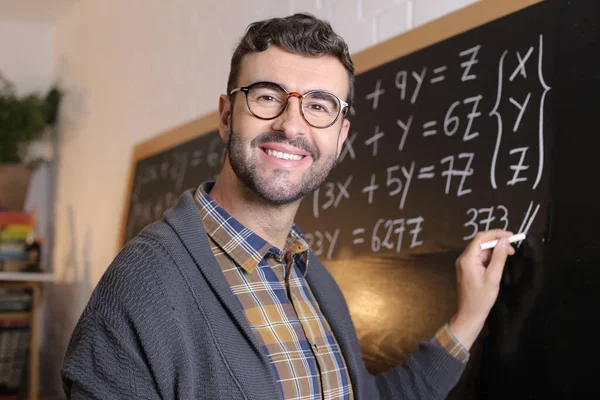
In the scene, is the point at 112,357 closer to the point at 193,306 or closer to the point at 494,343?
the point at 193,306

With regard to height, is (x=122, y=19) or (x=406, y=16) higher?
(x=122, y=19)

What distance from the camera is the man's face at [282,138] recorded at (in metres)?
1.24

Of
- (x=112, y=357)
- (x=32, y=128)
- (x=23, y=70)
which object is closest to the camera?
(x=112, y=357)

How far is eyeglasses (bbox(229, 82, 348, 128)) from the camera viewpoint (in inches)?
49.1

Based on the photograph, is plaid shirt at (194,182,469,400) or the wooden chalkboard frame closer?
plaid shirt at (194,182,469,400)

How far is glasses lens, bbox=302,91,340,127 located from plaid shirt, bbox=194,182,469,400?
241 millimetres

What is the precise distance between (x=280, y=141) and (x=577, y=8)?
64 centimetres

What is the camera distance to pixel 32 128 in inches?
172

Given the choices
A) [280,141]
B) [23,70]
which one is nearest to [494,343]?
[280,141]

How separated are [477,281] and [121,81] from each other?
8.86 ft

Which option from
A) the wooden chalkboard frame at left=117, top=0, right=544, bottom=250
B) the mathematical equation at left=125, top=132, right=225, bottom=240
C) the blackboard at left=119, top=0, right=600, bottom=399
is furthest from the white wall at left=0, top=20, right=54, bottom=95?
the wooden chalkboard frame at left=117, top=0, right=544, bottom=250

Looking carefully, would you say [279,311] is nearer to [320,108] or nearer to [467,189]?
[320,108]

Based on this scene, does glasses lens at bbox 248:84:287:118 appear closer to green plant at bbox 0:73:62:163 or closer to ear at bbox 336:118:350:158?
ear at bbox 336:118:350:158

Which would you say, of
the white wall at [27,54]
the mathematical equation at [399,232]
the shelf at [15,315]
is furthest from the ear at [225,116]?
the white wall at [27,54]
